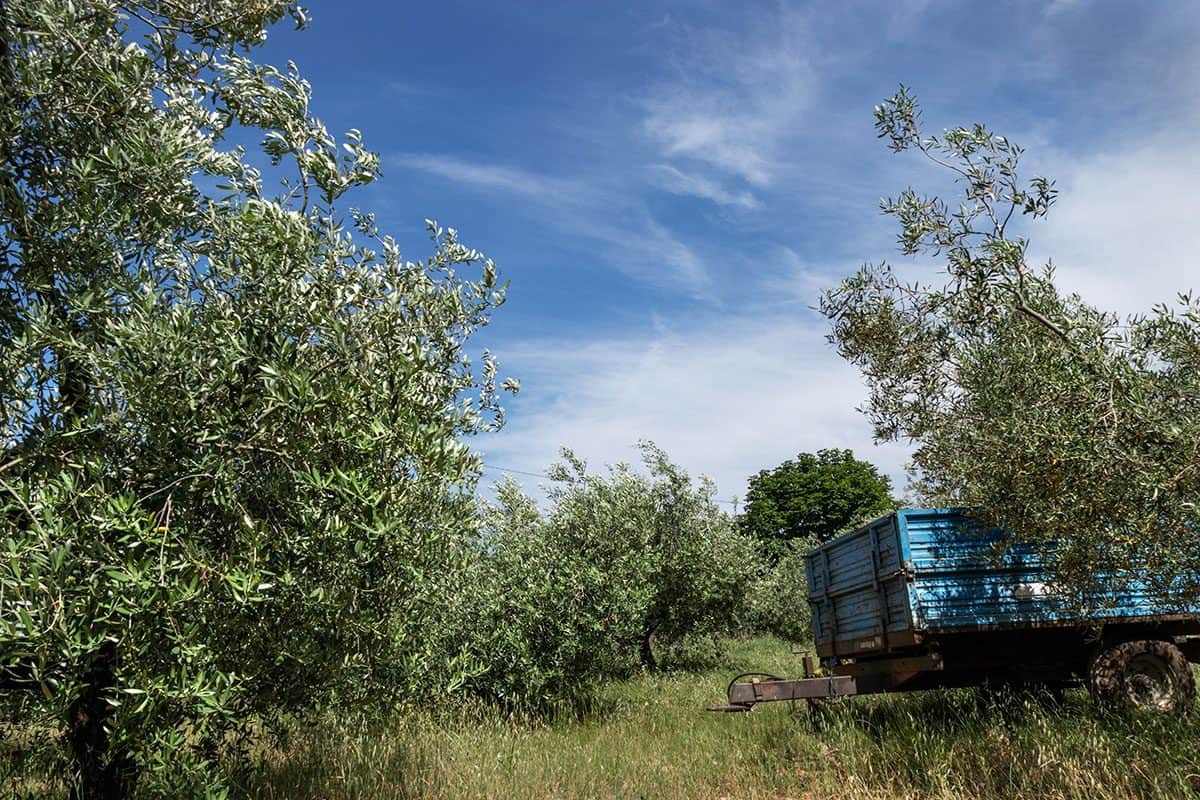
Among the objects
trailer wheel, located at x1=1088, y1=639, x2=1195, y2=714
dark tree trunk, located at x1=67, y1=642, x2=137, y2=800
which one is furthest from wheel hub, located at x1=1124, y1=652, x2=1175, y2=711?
dark tree trunk, located at x1=67, y1=642, x2=137, y2=800

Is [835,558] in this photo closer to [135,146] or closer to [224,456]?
[224,456]

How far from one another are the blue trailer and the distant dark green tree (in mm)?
55407

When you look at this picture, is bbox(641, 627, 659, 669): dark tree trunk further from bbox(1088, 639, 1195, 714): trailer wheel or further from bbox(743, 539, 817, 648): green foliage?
bbox(1088, 639, 1195, 714): trailer wheel

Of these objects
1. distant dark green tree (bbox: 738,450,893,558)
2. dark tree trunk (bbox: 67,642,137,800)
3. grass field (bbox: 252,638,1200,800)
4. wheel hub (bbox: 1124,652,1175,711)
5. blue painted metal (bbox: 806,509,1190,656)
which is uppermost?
distant dark green tree (bbox: 738,450,893,558)

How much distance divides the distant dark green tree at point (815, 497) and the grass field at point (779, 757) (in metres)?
55.0

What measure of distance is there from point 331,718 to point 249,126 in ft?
21.9

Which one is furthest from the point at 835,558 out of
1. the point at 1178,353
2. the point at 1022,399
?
the point at 1178,353

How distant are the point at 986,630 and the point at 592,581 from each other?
733 centimetres

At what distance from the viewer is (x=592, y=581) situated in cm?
1588

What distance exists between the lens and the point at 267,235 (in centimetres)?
623

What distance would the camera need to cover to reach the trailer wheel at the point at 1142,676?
10.8 metres

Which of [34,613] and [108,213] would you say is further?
[108,213]

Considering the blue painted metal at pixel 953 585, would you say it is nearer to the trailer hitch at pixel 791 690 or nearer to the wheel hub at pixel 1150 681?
the wheel hub at pixel 1150 681

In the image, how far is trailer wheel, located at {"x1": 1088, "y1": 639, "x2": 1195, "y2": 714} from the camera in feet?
35.5
